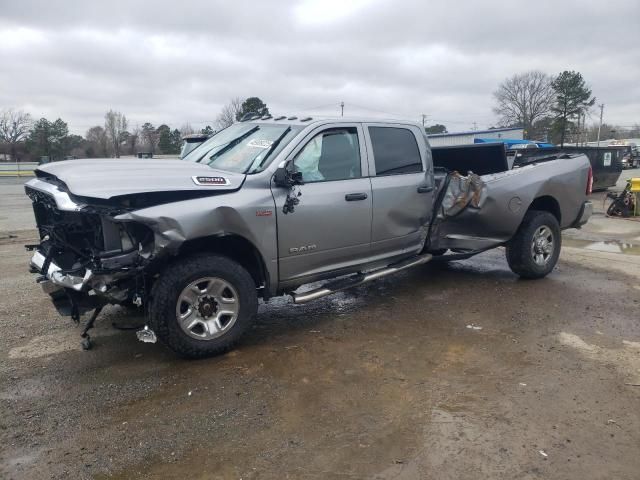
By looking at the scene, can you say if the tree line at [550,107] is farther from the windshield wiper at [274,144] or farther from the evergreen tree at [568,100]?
the windshield wiper at [274,144]

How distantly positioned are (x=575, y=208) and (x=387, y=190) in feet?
10.6

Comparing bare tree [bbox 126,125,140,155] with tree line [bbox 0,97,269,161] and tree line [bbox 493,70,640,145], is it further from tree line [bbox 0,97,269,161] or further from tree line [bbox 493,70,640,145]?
tree line [bbox 493,70,640,145]

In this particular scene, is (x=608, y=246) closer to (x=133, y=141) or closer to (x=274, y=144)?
(x=274, y=144)

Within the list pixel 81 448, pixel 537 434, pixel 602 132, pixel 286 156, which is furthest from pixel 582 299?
pixel 602 132

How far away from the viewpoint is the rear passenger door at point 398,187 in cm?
514

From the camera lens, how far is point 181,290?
3.93 m

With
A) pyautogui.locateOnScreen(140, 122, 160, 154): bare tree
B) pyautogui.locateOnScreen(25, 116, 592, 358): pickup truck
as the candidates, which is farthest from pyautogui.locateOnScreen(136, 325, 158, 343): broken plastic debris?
pyautogui.locateOnScreen(140, 122, 160, 154): bare tree

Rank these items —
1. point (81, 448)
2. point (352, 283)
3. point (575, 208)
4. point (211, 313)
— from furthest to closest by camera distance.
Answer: point (575, 208) < point (352, 283) < point (211, 313) < point (81, 448)

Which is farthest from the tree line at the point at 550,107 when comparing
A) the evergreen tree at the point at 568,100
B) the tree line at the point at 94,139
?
the tree line at the point at 94,139

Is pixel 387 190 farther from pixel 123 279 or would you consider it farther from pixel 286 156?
pixel 123 279

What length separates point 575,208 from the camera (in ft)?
22.6

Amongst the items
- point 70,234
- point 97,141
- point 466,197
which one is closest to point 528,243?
point 466,197

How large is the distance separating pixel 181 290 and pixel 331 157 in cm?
189

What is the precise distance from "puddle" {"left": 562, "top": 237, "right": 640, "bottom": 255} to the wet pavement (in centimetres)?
357
